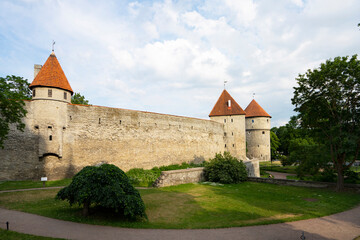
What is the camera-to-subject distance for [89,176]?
8992mm

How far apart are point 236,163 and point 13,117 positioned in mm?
16944

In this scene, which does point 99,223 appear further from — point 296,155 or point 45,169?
point 296,155

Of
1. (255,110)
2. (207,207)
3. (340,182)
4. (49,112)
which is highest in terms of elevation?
(255,110)

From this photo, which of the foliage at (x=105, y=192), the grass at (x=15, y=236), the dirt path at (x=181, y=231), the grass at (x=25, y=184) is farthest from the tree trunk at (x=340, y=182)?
the grass at (x=25, y=184)

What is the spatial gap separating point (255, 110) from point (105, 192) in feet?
147

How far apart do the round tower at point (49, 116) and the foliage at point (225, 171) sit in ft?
42.4

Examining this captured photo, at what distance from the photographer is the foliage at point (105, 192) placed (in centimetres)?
831

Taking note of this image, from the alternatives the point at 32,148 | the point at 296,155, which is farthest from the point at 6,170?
the point at 296,155

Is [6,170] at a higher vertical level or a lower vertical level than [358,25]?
lower

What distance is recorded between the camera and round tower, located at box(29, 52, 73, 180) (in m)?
18.0

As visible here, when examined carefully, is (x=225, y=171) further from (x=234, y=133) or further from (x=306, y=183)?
(x=234, y=133)

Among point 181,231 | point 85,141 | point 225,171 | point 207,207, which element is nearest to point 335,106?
point 225,171

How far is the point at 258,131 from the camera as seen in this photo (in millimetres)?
47906

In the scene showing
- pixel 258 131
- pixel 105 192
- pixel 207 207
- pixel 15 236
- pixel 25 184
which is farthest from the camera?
pixel 258 131
